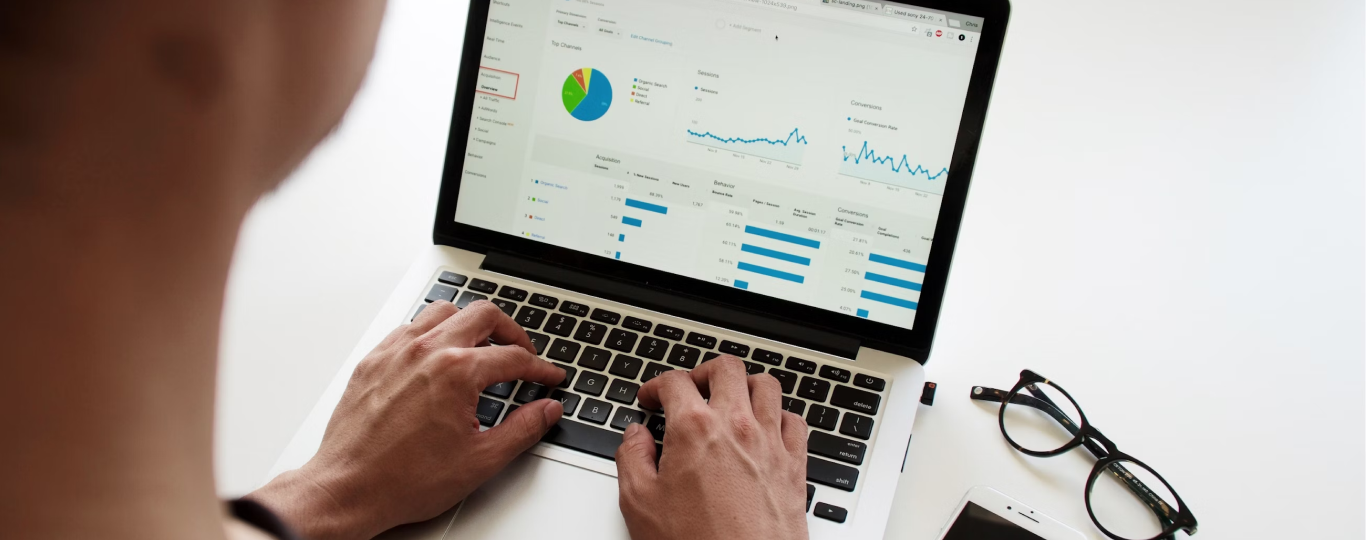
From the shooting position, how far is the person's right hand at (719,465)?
674 millimetres

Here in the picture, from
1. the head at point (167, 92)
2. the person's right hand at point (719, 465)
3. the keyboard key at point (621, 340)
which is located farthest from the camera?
the keyboard key at point (621, 340)

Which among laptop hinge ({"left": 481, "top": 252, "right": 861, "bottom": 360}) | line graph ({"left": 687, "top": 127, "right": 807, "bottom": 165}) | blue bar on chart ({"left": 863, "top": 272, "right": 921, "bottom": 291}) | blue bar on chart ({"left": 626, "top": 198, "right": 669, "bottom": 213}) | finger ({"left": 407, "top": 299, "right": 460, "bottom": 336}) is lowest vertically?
finger ({"left": 407, "top": 299, "right": 460, "bottom": 336})

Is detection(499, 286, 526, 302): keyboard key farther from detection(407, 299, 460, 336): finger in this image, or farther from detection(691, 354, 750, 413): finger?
detection(691, 354, 750, 413): finger

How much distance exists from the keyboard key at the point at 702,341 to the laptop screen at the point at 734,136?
0.20ft

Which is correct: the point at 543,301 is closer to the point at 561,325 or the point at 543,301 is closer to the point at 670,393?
the point at 561,325

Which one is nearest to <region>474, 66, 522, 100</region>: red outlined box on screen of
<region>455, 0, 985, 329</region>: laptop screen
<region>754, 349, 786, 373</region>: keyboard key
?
<region>455, 0, 985, 329</region>: laptop screen

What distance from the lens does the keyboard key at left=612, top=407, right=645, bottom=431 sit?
81 centimetres

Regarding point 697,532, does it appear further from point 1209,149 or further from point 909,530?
point 1209,149

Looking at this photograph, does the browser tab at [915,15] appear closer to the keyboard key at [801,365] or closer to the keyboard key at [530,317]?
the keyboard key at [801,365]

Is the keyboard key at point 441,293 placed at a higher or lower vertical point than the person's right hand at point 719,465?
higher

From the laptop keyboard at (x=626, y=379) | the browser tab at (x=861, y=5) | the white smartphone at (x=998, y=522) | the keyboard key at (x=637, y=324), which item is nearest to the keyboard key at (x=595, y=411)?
the laptop keyboard at (x=626, y=379)

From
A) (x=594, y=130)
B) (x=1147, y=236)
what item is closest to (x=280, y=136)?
(x=594, y=130)

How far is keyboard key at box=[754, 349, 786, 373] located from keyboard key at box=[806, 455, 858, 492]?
4.8 inches

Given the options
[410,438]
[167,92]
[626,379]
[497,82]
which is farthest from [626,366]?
[167,92]
